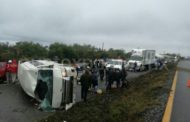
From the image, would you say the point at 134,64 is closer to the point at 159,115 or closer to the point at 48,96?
the point at 48,96

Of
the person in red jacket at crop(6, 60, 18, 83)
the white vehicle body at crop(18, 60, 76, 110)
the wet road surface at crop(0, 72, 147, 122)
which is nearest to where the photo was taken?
the wet road surface at crop(0, 72, 147, 122)

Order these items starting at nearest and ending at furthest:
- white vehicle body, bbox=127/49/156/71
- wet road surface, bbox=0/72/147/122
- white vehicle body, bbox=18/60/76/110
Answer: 1. wet road surface, bbox=0/72/147/122
2. white vehicle body, bbox=18/60/76/110
3. white vehicle body, bbox=127/49/156/71

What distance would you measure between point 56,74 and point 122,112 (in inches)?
160

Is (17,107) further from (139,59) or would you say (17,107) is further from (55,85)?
(139,59)

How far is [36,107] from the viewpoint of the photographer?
15.2 metres

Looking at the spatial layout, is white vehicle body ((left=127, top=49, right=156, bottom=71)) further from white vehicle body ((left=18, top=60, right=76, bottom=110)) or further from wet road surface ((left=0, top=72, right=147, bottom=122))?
white vehicle body ((left=18, top=60, right=76, bottom=110))

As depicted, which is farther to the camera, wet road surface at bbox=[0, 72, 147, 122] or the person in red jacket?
the person in red jacket

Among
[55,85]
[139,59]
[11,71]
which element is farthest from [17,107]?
[139,59]

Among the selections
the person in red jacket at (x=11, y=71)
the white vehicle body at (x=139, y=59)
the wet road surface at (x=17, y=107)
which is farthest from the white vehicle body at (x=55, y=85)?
the white vehicle body at (x=139, y=59)

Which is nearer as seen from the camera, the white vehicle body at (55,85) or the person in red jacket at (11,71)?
the white vehicle body at (55,85)

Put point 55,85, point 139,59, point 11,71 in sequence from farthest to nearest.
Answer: point 139,59, point 11,71, point 55,85

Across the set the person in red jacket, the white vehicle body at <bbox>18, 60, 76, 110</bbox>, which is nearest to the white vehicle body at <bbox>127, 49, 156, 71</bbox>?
the person in red jacket

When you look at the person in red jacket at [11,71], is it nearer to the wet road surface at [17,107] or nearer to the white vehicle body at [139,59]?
the wet road surface at [17,107]

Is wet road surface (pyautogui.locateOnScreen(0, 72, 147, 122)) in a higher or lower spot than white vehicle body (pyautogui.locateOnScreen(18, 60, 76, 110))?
lower
